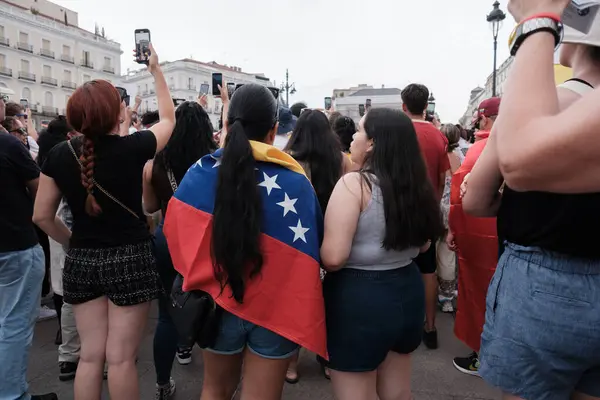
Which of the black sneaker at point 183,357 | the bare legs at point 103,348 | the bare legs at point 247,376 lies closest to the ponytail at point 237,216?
the bare legs at point 247,376

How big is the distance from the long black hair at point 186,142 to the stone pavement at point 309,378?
5.40 feet

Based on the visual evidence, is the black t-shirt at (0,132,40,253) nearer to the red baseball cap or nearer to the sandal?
the sandal

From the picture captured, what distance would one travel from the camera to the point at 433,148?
3.76 metres

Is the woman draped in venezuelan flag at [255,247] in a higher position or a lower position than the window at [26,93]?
lower

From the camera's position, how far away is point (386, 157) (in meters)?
1.93

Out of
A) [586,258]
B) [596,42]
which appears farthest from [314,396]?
[596,42]

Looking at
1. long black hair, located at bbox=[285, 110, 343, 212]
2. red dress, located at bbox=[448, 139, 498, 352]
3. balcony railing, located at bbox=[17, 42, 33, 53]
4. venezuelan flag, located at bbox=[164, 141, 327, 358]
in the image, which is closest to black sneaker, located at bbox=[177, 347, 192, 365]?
long black hair, located at bbox=[285, 110, 343, 212]

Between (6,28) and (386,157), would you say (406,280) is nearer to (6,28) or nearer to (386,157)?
(386,157)

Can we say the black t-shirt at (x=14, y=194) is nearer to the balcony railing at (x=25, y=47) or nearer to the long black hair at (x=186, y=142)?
the long black hair at (x=186, y=142)

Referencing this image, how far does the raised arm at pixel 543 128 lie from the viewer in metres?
0.90

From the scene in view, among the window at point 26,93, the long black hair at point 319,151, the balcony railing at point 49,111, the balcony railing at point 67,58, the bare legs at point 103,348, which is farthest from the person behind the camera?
the balcony railing at point 67,58

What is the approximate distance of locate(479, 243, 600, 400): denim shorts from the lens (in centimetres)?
111

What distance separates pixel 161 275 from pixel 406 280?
64.3 inches

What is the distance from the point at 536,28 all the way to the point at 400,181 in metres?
0.96
